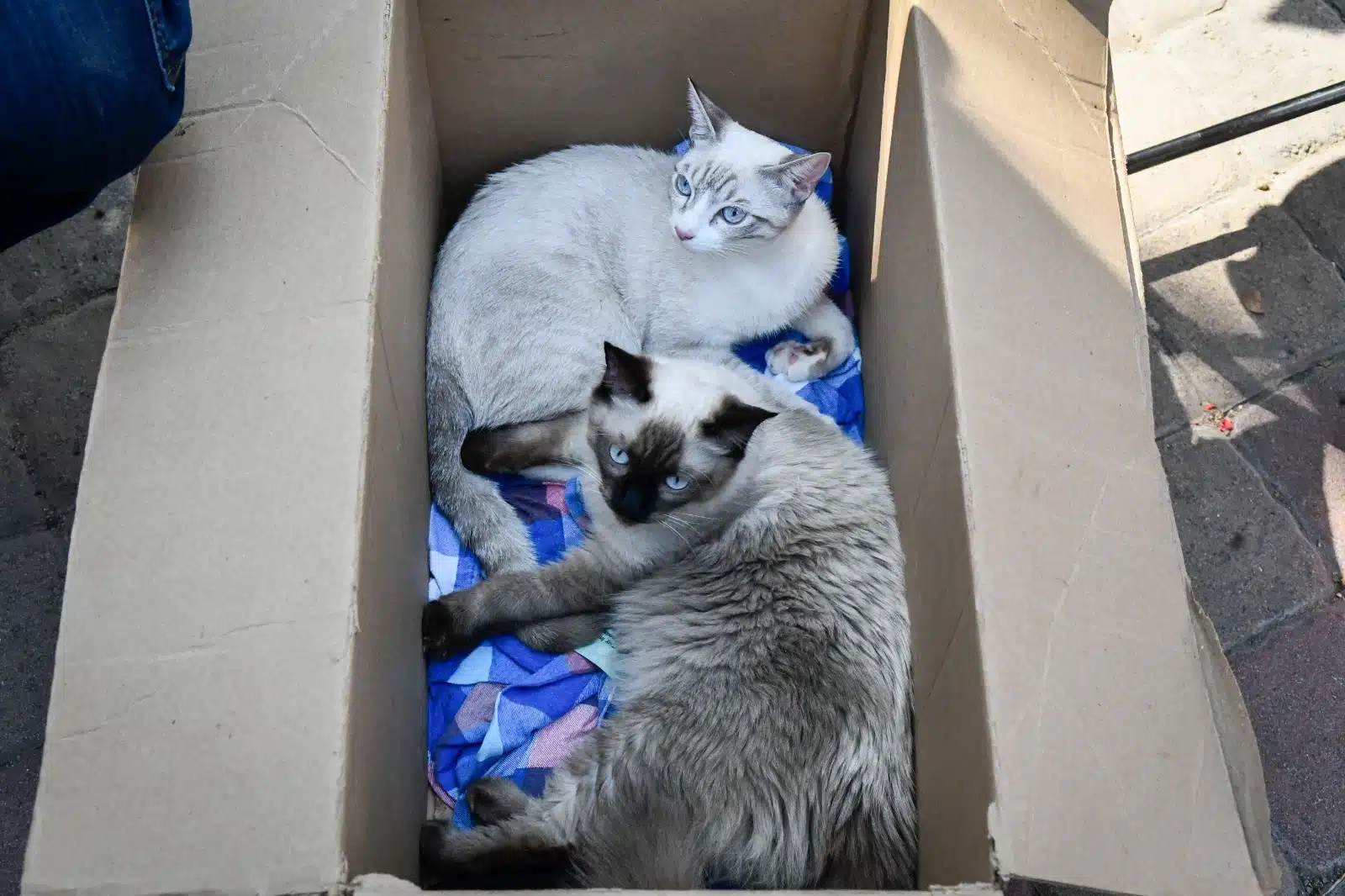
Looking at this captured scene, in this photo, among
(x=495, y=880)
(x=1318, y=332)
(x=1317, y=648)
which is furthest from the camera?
(x=1318, y=332)

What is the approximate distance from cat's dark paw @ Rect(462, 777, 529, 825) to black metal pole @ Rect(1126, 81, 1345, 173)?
6.16 ft

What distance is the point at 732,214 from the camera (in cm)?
224

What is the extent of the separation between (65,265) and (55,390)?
1.32 ft

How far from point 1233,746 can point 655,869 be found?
34.1 inches

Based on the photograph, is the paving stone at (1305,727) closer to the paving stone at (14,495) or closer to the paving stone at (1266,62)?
the paving stone at (1266,62)

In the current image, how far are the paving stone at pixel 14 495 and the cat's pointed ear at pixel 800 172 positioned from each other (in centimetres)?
192

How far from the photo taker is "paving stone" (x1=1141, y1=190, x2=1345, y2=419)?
9.41 feet

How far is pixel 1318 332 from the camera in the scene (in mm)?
2910

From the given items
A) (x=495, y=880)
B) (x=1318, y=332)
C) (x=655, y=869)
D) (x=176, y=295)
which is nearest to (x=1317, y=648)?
(x=1318, y=332)

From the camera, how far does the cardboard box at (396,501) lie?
1262 mm

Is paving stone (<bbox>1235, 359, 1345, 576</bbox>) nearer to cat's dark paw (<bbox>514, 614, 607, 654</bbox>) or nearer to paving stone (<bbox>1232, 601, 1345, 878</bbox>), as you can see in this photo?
paving stone (<bbox>1232, 601, 1345, 878</bbox>)

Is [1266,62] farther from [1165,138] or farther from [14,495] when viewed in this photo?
[14,495]

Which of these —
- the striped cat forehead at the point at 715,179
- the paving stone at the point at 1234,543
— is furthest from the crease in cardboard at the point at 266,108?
the paving stone at the point at 1234,543

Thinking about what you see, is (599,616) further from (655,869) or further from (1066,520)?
(1066,520)
